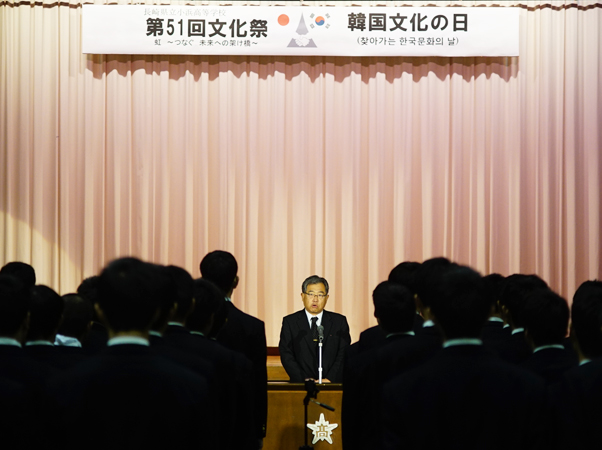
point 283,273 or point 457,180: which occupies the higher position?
point 457,180

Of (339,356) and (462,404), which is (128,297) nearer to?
(462,404)

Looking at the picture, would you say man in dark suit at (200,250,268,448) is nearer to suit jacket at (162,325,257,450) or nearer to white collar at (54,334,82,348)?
suit jacket at (162,325,257,450)

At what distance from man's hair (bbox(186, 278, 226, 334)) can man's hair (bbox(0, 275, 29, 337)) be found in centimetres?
65

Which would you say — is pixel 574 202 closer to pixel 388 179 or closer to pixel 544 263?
pixel 544 263

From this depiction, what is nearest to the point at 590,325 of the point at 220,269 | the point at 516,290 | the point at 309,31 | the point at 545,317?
the point at 545,317

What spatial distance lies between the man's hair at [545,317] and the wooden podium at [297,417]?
1685 mm

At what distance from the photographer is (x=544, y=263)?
682 cm

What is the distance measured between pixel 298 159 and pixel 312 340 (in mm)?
2321

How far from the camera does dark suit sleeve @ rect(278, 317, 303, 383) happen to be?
4.92 m

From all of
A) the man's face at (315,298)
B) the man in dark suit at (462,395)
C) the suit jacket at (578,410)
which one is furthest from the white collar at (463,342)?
the man's face at (315,298)

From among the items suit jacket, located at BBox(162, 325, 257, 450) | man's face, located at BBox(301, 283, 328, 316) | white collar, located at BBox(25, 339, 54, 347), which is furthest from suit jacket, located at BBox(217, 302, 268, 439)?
man's face, located at BBox(301, 283, 328, 316)

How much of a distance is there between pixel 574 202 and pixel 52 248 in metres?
5.04

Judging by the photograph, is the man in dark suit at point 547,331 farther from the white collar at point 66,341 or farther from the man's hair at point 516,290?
the white collar at point 66,341

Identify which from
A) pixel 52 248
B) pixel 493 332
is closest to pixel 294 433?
pixel 493 332
